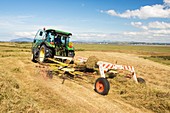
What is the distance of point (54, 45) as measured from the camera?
43.0 feet

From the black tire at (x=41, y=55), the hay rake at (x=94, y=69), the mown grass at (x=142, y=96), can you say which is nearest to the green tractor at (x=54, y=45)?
the black tire at (x=41, y=55)

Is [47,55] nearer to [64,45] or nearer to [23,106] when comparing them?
[64,45]

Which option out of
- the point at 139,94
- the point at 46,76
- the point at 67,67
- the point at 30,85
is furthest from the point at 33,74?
the point at 139,94

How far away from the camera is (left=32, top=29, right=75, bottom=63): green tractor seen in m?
13.0

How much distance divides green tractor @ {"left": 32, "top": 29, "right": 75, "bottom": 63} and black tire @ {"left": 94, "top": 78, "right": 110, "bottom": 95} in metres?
5.95

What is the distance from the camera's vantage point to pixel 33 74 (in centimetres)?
989

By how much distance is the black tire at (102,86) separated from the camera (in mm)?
7285

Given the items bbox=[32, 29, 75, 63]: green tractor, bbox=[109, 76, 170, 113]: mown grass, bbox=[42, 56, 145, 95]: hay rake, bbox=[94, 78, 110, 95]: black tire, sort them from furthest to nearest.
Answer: bbox=[32, 29, 75, 63]: green tractor → bbox=[42, 56, 145, 95]: hay rake → bbox=[94, 78, 110, 95]: black tire → bbox=[109, 76, 170, 113]: mown grass

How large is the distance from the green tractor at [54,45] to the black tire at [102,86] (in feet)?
19.5

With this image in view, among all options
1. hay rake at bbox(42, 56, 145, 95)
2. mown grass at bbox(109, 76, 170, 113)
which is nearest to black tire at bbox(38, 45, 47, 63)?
hay rake at bbox(42, 56, 145, 95)

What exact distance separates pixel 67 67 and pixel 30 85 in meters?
2.73

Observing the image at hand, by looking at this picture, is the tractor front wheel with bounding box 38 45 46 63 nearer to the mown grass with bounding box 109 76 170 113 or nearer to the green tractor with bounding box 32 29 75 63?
the green tractor with bounding box 32 29 75 63

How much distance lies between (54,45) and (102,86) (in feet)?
20.9

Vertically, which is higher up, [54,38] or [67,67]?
[54,38]
